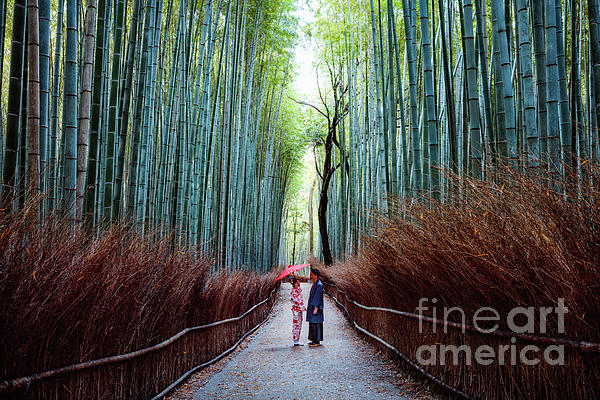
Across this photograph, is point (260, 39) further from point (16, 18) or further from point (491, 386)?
point (491, 386)

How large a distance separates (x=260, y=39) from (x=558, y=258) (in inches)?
319

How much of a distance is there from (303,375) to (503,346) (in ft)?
6.93

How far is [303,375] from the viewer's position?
387 centimetres

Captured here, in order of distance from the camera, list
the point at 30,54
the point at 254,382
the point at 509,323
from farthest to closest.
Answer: the point at 254,382
the point at 30,54
the point at 509,323

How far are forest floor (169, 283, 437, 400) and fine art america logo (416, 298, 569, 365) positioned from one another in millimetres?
357

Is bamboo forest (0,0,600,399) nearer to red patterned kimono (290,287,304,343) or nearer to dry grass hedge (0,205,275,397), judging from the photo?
dry grass hedge (0,205,275,397)

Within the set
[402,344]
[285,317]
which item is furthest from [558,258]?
[285,317]

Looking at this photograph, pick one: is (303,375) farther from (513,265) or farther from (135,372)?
(513,265)

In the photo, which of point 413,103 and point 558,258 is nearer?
point 558,258

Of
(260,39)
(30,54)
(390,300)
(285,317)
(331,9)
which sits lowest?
(285,317)

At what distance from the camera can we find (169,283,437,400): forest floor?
3215 millimetres

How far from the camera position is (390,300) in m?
4.16

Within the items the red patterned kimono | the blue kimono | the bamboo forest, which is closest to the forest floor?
the bamboo forest

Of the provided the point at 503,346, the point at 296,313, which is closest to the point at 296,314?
the point at 296,313
